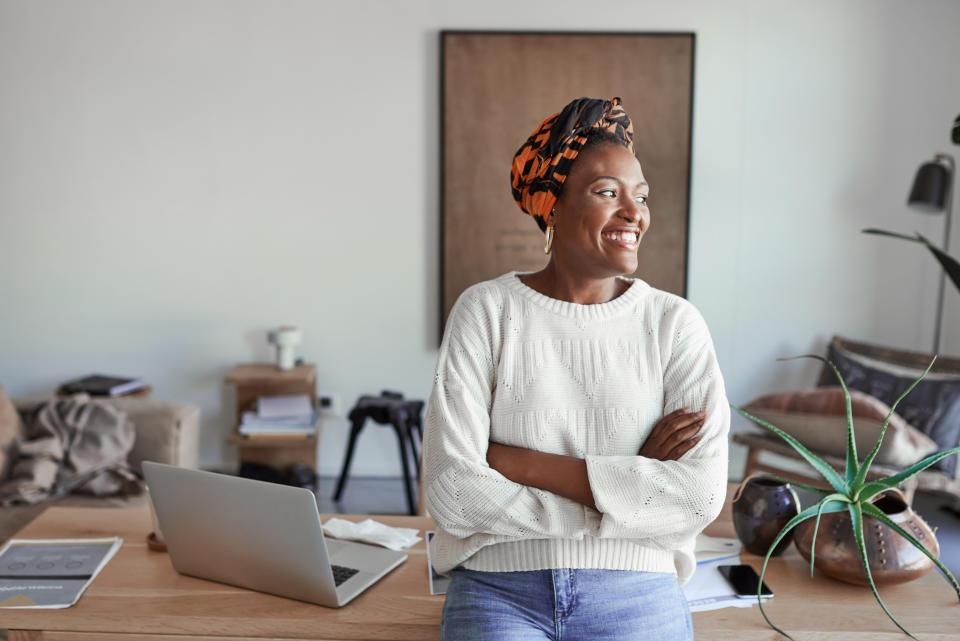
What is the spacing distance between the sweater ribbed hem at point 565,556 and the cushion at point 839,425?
69.9 inches

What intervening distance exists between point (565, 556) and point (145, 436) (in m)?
2.01

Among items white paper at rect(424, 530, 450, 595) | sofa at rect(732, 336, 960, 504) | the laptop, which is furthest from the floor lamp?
the laptop

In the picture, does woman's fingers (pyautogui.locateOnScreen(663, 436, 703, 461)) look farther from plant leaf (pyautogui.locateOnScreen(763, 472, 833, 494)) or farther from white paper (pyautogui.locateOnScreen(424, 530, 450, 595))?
white paper (pyautogui.locateOnScreen(424, 530, 450, 595))

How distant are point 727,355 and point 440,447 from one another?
2870 millimetres

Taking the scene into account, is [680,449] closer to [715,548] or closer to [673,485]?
[673,485]

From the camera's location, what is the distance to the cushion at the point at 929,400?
3.07 meters

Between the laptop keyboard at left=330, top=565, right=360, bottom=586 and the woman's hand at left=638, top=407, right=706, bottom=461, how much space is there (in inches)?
21.4

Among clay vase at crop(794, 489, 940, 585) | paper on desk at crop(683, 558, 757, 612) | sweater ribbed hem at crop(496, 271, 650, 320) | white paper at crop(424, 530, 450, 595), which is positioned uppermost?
sweater ribbed hem at crop(496, 271, 650, 320)

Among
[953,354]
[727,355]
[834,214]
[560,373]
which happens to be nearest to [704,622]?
[560,373]

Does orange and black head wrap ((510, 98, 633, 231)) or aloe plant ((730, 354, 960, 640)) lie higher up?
orange and black head wrap ((510, 98, 633, 231))

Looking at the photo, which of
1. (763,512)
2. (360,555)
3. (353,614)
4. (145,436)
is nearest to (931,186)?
(763,512)

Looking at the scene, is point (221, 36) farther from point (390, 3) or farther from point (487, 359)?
point (487, 359)

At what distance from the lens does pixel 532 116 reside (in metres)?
3.69

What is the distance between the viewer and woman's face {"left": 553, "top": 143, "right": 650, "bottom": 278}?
137cm
